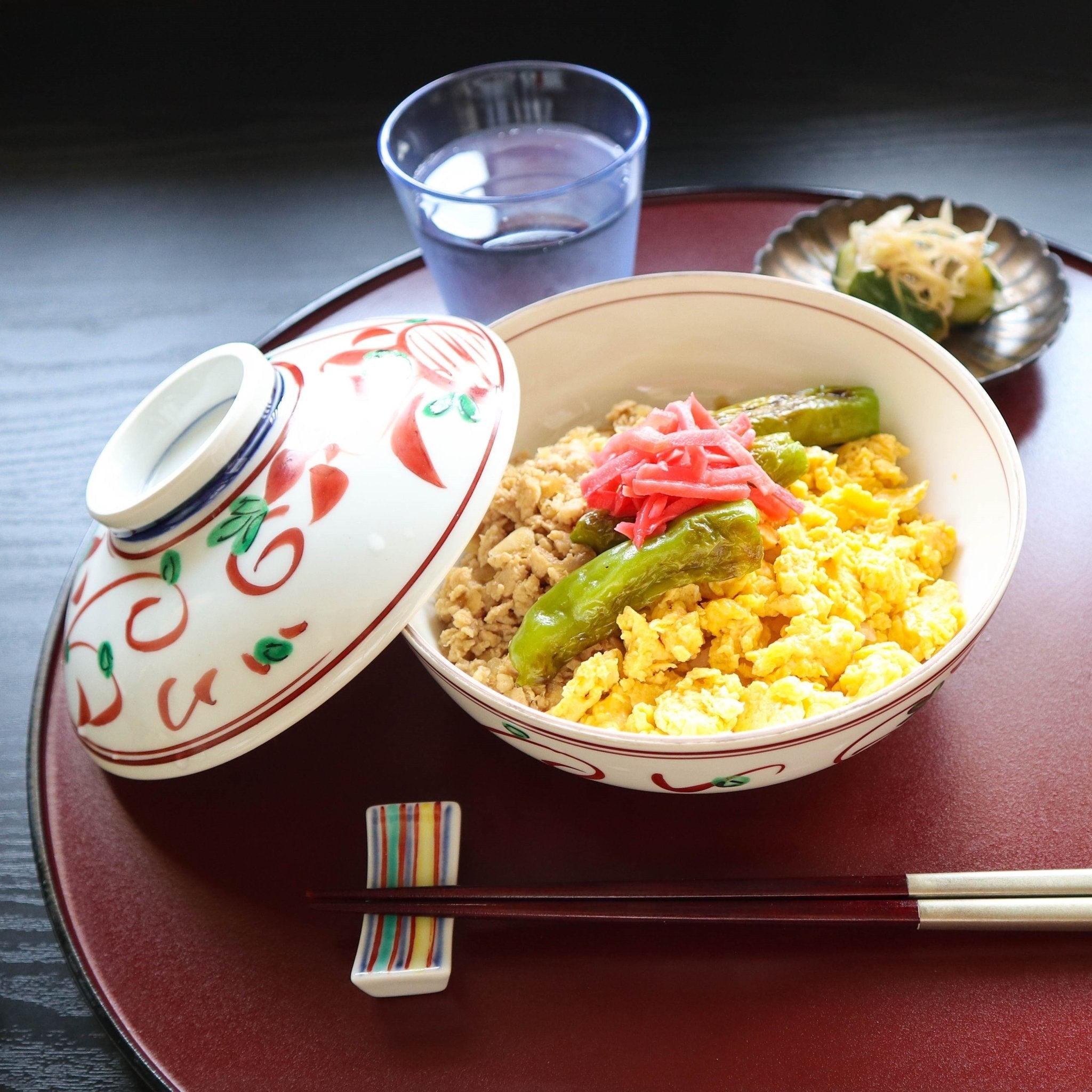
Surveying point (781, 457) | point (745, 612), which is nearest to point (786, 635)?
point (745, 612)

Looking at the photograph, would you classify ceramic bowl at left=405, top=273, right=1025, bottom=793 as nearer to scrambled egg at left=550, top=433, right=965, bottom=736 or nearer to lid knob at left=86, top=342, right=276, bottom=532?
scrambled egg at left=550, top=433, right=965, bottom=736

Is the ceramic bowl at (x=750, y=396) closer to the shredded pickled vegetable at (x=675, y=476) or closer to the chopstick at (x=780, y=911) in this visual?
the chopstick at (x=780, y=911)

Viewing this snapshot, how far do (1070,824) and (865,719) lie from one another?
45cm

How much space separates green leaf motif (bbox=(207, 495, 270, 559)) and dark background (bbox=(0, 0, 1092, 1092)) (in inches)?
39.9

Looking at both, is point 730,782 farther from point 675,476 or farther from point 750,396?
point 750,396

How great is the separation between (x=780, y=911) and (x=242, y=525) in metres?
0.96

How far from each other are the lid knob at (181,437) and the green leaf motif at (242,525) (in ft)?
0.19

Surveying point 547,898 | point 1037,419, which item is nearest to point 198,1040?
point 547,898

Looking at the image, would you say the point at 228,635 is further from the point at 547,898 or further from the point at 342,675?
the point at 547,898

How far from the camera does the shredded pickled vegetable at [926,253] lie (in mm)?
2105

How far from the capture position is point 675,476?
154 centimetres

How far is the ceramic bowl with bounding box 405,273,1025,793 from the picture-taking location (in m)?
1.26

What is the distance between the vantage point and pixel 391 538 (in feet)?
4.58

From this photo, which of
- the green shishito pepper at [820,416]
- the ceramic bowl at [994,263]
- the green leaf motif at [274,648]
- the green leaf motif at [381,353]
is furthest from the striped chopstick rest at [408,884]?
the ceramic bowl at [994,263]
